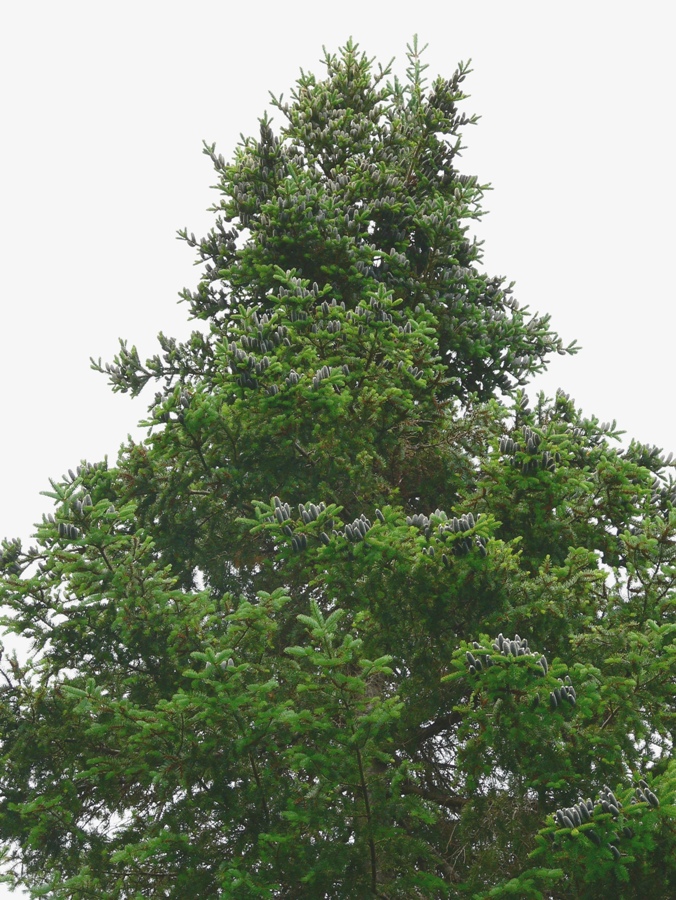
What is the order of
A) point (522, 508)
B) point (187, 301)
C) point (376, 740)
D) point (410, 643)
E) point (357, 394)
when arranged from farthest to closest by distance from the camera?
point (187, 301) < point (357, 394) < point (522, 508) < point (410, 643) < point (376, 740)

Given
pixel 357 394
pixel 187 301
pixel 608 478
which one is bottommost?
pixel 608 478

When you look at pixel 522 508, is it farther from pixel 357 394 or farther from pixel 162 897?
pixel 162 897

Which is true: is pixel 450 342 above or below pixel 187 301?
below

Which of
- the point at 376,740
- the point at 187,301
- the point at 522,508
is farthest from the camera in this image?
the point at 187,301

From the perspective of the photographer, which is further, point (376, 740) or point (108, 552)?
point (108, 552)

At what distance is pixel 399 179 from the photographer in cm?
1095

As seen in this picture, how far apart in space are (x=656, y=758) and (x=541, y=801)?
0.92 m

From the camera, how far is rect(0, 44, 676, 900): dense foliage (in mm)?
5520

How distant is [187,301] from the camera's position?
Result: 11.3 metres

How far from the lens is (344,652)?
5109 millimetres

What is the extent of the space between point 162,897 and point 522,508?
13.6ft

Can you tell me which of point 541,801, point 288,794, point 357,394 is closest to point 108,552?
point 288,794

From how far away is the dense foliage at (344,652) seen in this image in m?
5.52

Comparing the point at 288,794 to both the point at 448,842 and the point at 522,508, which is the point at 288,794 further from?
the point at 522,508
